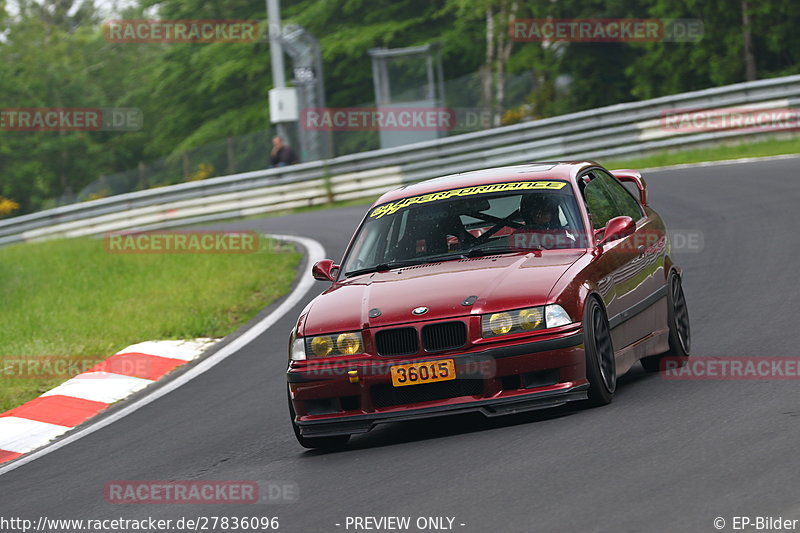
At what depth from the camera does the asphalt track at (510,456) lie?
535 cm

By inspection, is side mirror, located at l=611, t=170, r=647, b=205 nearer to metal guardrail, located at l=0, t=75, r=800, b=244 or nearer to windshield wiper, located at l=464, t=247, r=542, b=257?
windshield wiper, located at l=464, t=247, r=542, b=257

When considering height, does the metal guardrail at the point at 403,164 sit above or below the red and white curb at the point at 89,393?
above

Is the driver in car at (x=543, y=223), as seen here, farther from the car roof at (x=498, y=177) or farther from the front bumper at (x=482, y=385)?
the front bumper at (x=482, y=385)

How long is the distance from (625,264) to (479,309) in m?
1.55

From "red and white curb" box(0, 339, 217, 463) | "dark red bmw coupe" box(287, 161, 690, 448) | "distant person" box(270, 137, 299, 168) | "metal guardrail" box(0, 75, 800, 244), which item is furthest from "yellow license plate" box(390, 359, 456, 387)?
"distant person" box(270, 137, 299, 168)

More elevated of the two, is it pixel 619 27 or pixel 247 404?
pixel 619 27

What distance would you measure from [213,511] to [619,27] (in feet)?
84.6

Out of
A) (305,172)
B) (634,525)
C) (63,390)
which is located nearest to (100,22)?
(305,172)

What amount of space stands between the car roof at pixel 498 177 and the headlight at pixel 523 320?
1.58 m

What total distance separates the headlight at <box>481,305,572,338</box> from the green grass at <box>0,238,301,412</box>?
493 centimetres

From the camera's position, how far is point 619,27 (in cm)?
3047

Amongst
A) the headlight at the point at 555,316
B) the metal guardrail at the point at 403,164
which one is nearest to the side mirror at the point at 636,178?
the headlight at the point at 555,316

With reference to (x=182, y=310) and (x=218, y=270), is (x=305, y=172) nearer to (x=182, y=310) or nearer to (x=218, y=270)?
(x=218, y=270)

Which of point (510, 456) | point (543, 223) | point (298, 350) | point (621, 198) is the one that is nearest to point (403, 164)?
point (621, 198)
